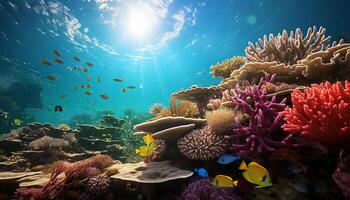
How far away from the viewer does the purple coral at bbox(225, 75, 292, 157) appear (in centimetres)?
335

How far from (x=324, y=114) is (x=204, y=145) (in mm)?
2005

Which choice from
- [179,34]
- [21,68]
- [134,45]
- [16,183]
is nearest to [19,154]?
[16,183]

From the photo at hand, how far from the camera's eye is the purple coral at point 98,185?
4098 millimetres

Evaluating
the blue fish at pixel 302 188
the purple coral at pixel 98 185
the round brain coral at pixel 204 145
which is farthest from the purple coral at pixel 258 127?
the purple coral at pixel 98 185

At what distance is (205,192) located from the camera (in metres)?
3.44

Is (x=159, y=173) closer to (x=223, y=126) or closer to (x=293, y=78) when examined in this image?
(x=223, y=126)

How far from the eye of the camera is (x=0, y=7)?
17656mm

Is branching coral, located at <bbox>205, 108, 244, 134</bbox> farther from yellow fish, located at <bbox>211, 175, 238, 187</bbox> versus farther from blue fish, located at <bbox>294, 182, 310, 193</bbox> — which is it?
blue fish, located at <bbox>294, 182, 310, 193</bbox>

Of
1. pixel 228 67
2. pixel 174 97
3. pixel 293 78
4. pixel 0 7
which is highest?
pixel 0 7

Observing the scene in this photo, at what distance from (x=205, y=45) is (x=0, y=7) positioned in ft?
76.4

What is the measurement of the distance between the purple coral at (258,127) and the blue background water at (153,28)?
17.7 m

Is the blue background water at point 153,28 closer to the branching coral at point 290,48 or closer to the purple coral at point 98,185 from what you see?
the branching coral at point 290,48

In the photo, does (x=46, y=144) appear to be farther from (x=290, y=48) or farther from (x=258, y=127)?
(x=290, y=48)

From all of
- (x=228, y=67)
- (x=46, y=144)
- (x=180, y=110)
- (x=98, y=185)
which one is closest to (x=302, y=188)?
(x=180, y=110)
